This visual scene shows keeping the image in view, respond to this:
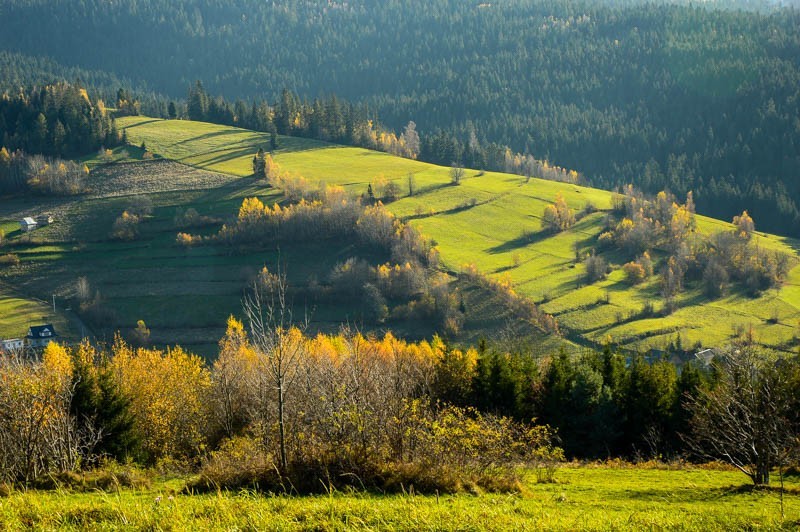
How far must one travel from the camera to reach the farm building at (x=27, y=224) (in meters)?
118

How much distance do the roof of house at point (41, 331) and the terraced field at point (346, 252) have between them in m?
9.25

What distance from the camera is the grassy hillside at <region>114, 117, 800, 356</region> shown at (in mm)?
93375

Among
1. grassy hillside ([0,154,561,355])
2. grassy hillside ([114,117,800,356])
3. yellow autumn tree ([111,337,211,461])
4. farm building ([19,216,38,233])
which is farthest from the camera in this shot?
farm building ([19,216,38,233])

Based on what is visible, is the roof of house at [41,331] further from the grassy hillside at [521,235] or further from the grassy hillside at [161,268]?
the grassy hillside at [521,235]

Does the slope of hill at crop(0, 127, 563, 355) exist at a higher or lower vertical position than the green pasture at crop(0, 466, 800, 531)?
lower

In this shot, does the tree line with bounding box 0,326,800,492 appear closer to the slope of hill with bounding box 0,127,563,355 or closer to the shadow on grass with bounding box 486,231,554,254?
the slope of hill with bounding box 0,127,563,355

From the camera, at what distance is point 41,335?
9025cm

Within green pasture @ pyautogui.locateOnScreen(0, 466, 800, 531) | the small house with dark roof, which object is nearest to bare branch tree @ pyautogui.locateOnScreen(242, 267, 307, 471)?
green pasture @ pyautogui.locateOnScreen(0, 466, 800, 531)

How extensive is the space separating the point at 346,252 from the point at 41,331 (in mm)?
44351

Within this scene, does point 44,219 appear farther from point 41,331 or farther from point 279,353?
point 279,353

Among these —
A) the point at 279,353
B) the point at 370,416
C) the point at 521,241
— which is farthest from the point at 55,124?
the point at 370,416

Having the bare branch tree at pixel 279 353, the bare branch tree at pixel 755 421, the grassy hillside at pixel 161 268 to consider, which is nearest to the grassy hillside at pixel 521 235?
the grassy hillside at pixel 161 268

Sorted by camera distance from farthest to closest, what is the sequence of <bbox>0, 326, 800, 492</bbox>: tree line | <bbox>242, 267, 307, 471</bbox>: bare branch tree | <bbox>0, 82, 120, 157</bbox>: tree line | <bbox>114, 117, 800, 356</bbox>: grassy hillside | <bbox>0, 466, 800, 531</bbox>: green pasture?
1. <bbox>0, 82, 120, 157</bbox>: tree line
2. <bbox>114, 117, 800, 356</bbox>: grassy hillside
3. <bbox>0, 326, 800, 492</bbox>: tree line
4. <bbox>242, 267, 307, 471</bbox>: bare branch tree
5. <bbox>0, 466, 800, 531</bbox>: green pasture

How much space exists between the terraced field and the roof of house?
9.25m
